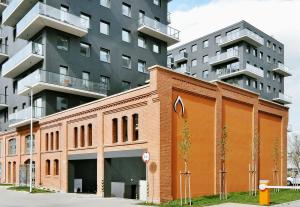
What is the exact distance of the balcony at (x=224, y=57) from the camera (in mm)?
57031

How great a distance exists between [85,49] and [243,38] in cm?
2735

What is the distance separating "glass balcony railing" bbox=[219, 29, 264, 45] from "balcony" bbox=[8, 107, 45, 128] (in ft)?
107

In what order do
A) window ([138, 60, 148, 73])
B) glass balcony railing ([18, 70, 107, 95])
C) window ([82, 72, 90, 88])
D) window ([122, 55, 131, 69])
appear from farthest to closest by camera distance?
window ([138, 60, 148, 73])
window ([122, 55, 131, 69])
window ([82, 72, 90, 88])
glass balcony railing ([18, 70, 107, 95])

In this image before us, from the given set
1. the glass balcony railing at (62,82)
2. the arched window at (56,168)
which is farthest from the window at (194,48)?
the arched window at (56,168)

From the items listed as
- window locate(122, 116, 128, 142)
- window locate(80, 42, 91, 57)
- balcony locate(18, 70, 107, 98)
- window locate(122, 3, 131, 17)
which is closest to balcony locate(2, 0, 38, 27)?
window locate(80, 42, 91, 57)

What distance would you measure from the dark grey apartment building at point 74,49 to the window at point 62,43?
0.04m

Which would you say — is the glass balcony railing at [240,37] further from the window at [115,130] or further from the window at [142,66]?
the window at [115,130]

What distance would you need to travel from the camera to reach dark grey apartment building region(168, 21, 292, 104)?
56.9 meters

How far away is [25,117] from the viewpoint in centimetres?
3634

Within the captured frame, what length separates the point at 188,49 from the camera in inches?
2625

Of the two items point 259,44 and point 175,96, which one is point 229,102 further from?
point 259,44

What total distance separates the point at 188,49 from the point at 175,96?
4570 centimetres

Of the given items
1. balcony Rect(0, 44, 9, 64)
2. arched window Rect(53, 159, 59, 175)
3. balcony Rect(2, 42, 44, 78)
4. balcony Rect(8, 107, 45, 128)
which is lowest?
arched window Rect(53, 159, 59, 175)

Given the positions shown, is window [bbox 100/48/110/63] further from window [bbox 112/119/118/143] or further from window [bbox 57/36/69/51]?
window [bbox 112/119/118/143]
